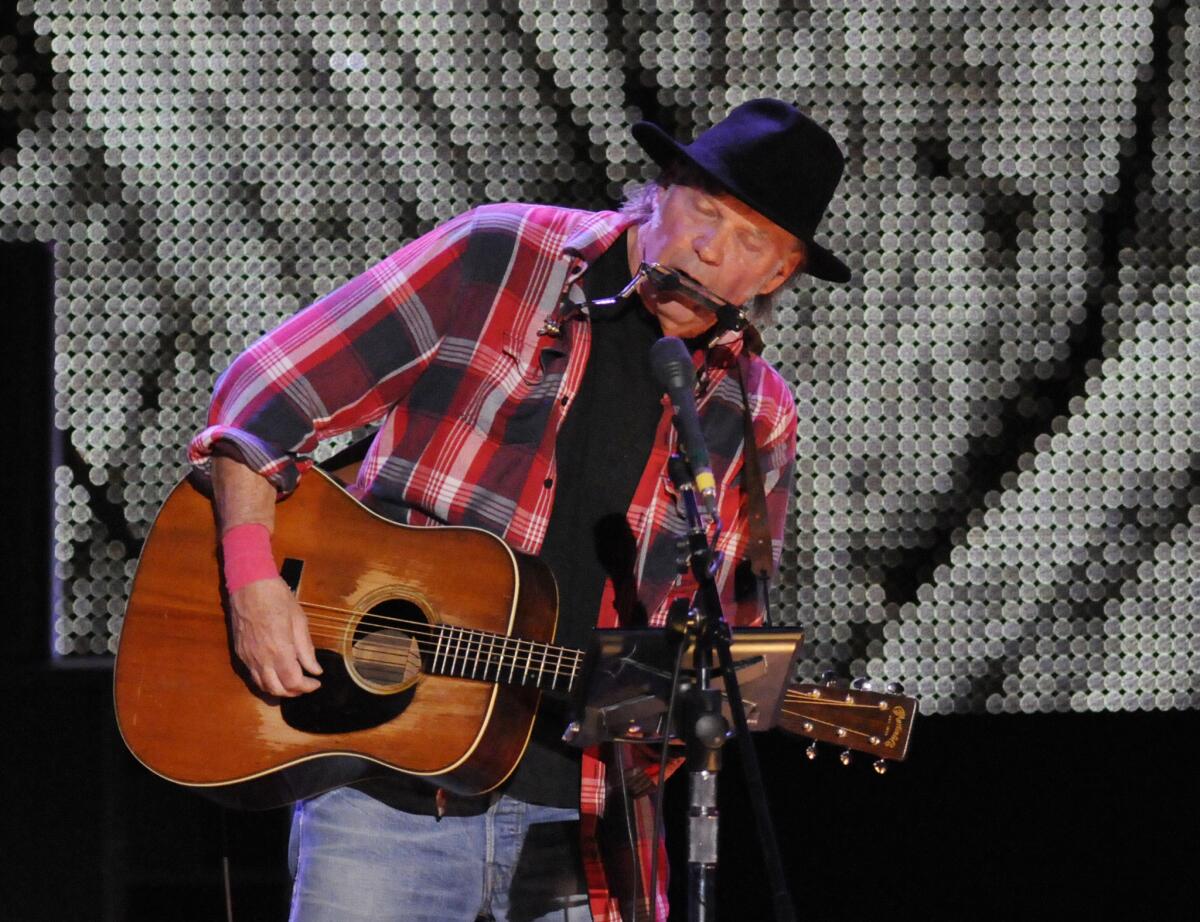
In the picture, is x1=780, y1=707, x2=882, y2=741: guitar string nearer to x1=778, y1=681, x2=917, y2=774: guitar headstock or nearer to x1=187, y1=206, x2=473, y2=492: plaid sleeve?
x1=778, y1=681, x2=917, y2=774: guitar headstock

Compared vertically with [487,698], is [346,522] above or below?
above

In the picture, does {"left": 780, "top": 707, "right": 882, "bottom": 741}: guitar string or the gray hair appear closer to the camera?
{"left": 780, "top": 707, "right": 882, "bottom": 741}: guitar string

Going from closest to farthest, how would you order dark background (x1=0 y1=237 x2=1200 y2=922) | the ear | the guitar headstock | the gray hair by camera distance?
1. the guitar headstock
2. the gray hair
3. the ear
4. dark background (x1=0 y1=237 x2=1200 y2=922)

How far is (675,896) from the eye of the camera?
122 inches

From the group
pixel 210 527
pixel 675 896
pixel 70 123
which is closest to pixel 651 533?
pixel 210 527

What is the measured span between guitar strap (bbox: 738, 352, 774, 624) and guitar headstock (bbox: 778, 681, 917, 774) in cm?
18

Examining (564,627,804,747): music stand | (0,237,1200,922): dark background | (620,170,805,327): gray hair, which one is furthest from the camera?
(0,237,1200,922): dark background

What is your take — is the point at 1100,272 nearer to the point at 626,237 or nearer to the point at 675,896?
the point at 626,237

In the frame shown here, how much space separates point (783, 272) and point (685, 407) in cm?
83

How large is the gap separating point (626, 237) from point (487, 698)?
33.1 inches

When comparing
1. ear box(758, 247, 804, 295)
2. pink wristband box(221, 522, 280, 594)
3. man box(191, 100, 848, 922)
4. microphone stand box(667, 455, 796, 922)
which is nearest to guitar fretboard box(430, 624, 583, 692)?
man box(191, 100, 848, 922)

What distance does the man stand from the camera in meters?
2.01

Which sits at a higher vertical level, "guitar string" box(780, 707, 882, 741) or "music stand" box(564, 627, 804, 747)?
"music stand" box(564, 627, 804, 747)

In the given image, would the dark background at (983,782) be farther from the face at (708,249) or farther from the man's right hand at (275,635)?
the man's right hand at (275,635)
